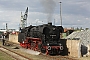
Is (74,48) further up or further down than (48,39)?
further down

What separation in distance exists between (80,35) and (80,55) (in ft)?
12.5

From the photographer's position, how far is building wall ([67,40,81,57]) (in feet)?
70.4

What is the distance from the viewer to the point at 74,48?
2255 cm

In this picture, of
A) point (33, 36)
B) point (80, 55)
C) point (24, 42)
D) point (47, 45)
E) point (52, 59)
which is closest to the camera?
point (52, 59)

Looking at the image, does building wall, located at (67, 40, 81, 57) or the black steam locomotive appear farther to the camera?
the black steam locomotive

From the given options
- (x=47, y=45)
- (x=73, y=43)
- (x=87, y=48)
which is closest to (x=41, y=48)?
(x=47, y=45)

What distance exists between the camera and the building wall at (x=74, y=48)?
21.4m

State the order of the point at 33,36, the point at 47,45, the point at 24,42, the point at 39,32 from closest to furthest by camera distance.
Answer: the point at 47,45, the point at 39,32, the point at 33,36, the point at 24,42

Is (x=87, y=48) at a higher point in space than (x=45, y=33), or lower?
lower

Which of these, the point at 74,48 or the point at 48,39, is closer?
the point at 74,48

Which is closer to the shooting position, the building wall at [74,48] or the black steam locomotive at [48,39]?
the building wall at [74,48]

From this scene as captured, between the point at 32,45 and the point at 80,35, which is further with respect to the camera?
the point at 32,45

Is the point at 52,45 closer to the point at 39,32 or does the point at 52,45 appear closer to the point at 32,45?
the point at 39,32

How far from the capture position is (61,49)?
23359 mm
